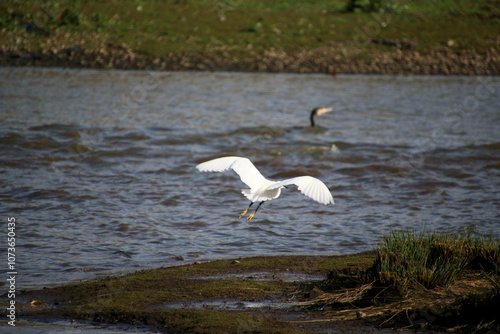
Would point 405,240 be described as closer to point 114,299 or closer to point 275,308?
point 275,308

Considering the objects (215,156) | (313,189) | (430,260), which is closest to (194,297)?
(313,189)

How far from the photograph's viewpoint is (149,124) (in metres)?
16.7

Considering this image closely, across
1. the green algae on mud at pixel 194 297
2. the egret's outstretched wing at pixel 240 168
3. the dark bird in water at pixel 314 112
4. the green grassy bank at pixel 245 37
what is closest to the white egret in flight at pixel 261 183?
the egret's outstretched wing at pixel 240 168

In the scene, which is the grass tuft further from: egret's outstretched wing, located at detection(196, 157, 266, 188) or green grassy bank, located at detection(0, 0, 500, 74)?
green grassy bank, located at detection(0, 0, 500, 74)

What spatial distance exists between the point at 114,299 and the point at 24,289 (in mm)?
1089

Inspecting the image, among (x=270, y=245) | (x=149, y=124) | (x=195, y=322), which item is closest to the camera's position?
(x=195, y=322)

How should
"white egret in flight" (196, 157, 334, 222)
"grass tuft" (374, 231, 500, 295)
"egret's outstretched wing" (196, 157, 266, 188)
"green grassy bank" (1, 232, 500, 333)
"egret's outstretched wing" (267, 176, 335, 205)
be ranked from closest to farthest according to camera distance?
"green grassy bank" (1, 232, 500, 333)
"grass tuft" (374, 231, 500, 295)
"egret's outstretched wing" (267, 176, 335, 205)
"white egret in flight" (196, 157, 334, 222)
"egret's outstretched wing" (196, 157, 266, 188)

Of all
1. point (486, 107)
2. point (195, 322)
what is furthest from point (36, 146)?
point (486, 107)

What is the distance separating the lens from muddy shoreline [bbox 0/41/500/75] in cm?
2528

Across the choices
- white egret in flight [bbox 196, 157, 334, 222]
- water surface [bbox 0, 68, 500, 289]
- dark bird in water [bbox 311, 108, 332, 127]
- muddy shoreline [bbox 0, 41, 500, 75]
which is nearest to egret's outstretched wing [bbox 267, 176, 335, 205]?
white egret in flight [bbox 196, 157, 334, 222]

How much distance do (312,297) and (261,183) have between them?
6.16 feet

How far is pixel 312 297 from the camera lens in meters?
5.27

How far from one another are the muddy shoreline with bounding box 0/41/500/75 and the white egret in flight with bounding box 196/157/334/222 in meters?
19.1

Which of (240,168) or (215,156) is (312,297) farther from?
(215,156)
